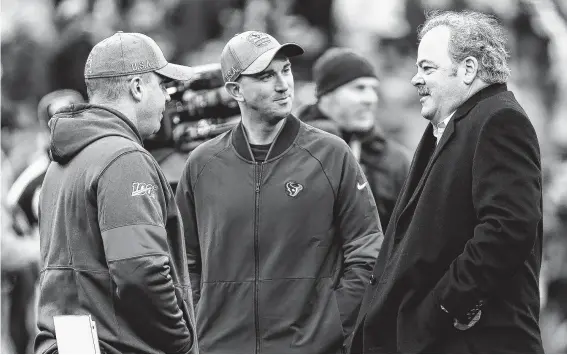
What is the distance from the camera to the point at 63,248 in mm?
4785

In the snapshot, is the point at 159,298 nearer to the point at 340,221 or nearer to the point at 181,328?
the point at 181,328

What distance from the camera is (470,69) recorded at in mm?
4945

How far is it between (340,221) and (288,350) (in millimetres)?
676

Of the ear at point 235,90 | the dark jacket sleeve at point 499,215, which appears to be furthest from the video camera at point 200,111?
the dark jacket sleeve at point 499,215

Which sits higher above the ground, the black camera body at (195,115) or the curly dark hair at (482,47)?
the curly dark hair at (482,47)

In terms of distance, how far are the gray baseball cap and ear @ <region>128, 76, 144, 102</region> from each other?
1.07 metres

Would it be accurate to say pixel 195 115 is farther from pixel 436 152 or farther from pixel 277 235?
pixel 436 152

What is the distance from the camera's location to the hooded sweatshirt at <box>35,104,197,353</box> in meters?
4.59

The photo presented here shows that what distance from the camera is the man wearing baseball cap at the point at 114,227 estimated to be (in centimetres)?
460

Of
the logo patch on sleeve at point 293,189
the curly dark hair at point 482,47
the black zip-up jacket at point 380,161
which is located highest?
the curly dark hair at point 482,47

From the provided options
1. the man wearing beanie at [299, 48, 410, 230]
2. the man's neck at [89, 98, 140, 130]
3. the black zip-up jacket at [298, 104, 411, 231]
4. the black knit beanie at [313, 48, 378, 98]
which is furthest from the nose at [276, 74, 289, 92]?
the black knit beanie at [313, 48, 378, 98]

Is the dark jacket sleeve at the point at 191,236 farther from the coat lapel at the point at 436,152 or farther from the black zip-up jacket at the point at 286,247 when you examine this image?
the coat lapel at the point at 436,152

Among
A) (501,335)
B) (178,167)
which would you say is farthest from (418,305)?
(178,167)

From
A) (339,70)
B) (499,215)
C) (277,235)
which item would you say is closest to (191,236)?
(277,235)
